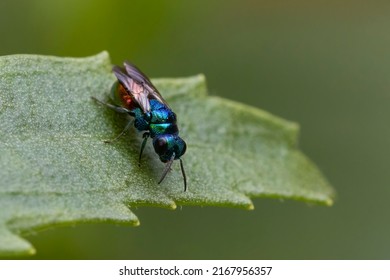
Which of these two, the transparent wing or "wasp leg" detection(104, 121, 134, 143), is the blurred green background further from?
the transparent wing

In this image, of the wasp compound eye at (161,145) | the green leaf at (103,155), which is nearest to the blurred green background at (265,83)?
the green leaf at (103,155)

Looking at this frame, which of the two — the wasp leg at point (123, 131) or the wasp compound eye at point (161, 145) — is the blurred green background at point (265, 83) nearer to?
the wasp leg at point (123, 131)

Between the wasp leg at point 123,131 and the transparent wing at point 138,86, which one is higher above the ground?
the transparent wing at point 138,86

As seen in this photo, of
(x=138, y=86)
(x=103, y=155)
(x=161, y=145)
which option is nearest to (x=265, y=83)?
(x=138, y=86)

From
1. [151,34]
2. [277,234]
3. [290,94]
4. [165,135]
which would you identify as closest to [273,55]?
[290,94]

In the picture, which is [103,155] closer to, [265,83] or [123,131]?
[123,131]

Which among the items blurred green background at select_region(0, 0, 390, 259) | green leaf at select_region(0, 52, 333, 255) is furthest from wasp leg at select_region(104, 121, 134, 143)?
blurred green background at select_region(0, 0, 390, 259)
